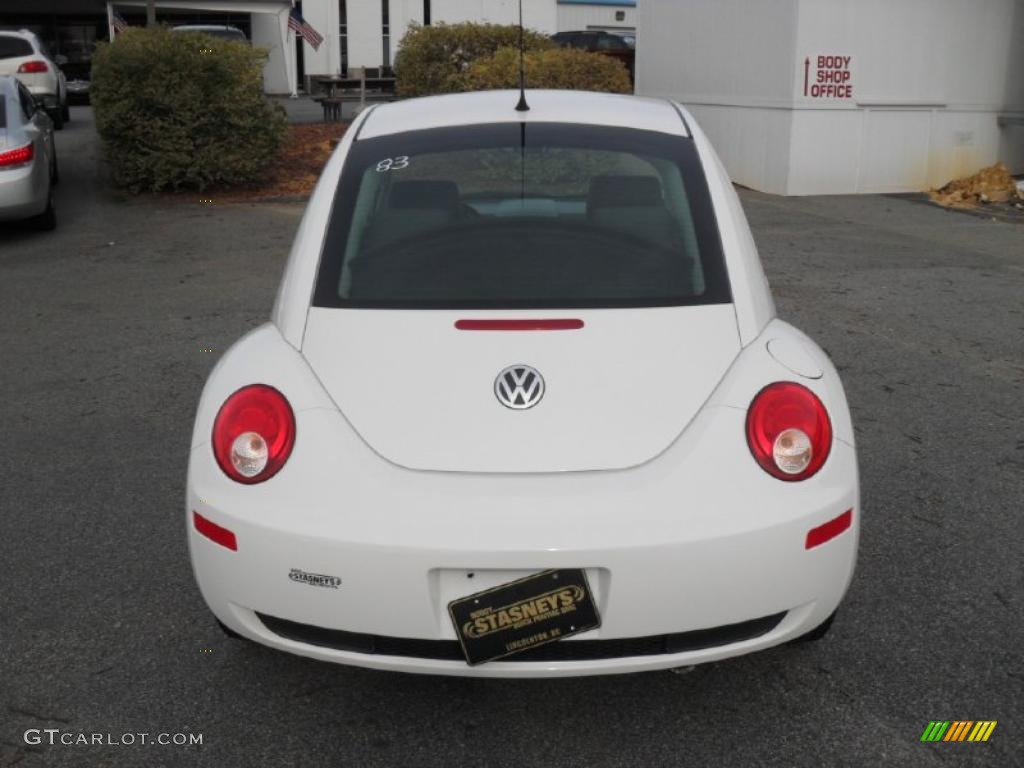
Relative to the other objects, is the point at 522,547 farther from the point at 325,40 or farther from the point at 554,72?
the point at 325,40

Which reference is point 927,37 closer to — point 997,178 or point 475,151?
point 997,178

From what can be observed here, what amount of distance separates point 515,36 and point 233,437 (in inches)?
685

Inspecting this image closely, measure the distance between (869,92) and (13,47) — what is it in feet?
51.5

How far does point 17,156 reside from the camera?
10.8m

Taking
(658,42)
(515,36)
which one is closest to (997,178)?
(658,42)

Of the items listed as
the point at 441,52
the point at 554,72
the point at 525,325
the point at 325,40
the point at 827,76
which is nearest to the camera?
the point at 525,325

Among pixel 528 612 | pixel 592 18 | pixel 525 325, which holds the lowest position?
pixel 528 612

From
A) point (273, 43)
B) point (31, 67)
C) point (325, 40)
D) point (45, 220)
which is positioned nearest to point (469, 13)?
point (325, 40)

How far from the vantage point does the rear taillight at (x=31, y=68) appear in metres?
21.5

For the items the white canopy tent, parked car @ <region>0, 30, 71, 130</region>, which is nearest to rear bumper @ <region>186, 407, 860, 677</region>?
parked car @ <region>0, 30, 71, 130</region>

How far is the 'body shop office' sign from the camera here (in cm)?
1419

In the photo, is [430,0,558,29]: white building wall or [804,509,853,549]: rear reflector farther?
[430,0,558,29]: white building wall

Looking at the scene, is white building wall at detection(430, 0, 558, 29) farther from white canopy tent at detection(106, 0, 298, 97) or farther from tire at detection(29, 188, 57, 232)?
tire at detection(29, 188, 57, 232)

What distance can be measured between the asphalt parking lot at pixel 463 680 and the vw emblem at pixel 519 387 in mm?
873
